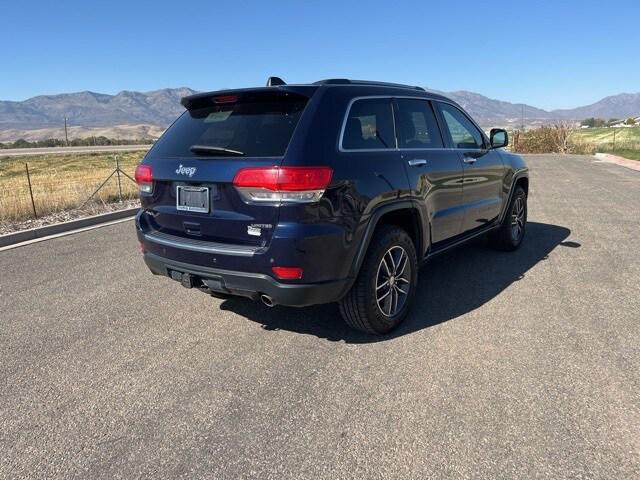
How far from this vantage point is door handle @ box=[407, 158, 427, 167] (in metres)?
3.85

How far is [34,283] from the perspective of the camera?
204 inches

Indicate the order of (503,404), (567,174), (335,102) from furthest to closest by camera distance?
1. (567,174)
2. (335,102)
3. (503,404)

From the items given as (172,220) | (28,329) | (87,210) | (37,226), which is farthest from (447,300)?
(87,210)

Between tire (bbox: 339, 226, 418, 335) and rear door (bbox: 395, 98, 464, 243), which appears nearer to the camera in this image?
tire (bbox: 339, 226, 418, 335)

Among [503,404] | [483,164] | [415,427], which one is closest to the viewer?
[415,427]

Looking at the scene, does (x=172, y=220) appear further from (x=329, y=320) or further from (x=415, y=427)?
(x=415, y=427)

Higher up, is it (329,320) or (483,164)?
(483,164)

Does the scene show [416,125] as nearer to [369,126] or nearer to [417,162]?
[417,162]

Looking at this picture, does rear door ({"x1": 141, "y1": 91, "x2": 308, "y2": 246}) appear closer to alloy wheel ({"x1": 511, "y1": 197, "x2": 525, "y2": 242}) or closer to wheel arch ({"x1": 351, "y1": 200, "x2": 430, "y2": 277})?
wheel arch ({"x1": 351, "y1": 200, "x2": 430, "y2": 277})

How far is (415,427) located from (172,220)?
2189 millimetres

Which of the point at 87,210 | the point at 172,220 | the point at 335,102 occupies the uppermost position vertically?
the point at 335,102

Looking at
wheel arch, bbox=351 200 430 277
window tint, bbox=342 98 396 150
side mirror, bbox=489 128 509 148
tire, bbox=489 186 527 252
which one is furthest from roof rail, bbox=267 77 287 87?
tire, bbox=489 186 527 252

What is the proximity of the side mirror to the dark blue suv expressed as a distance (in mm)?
1471

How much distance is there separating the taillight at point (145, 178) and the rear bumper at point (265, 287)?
2.44 feet
